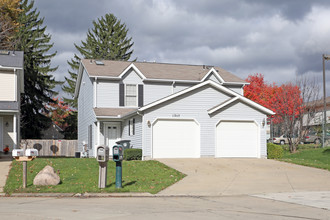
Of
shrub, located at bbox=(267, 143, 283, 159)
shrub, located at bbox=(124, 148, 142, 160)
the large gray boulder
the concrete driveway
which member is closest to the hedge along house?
shrub, located at bbox=(124, 148, 142, 160)

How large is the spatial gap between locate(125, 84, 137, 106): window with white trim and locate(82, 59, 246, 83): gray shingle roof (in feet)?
3.86

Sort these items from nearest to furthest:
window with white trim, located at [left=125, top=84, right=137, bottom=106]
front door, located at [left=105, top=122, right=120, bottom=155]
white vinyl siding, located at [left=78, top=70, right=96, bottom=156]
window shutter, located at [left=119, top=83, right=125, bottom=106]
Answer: front door, located at [left=105, top=122, right=120, bottom=155]
window shutter, located at [left=119, top=83, right=125, bottom=106]
window with white trim, located at [left=125, top=84, right=137, bottom=106]
white vinyl siding, located at [left=78, top=70, right=96, bottom=156]

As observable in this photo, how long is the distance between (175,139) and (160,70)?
29.7 feet

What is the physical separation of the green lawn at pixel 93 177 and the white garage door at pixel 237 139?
566 cm

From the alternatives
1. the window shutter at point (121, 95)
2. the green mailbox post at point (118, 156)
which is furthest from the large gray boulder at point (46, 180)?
the window shutter at point (121, 95)

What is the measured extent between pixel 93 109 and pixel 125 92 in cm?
260

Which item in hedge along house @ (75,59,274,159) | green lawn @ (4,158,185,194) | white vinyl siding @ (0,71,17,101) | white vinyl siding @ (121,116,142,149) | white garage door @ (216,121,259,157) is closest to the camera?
green lawn @ (4,158,185,194)

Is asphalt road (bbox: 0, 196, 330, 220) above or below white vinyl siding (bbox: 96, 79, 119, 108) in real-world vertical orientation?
below

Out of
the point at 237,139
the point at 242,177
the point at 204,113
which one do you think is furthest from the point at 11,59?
the point at 242,177

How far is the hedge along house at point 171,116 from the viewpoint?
81.2 ft

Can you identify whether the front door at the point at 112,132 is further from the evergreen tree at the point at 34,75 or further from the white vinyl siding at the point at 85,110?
the evergreen tree at the point at 34,75

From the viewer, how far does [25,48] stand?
155ft

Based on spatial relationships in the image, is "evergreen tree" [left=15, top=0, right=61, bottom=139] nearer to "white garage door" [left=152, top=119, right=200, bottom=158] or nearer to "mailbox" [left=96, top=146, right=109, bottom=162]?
"white garage door" [left=152, top=119, right=200, bottom=158]

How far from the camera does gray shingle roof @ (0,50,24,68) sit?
89.7 feet
